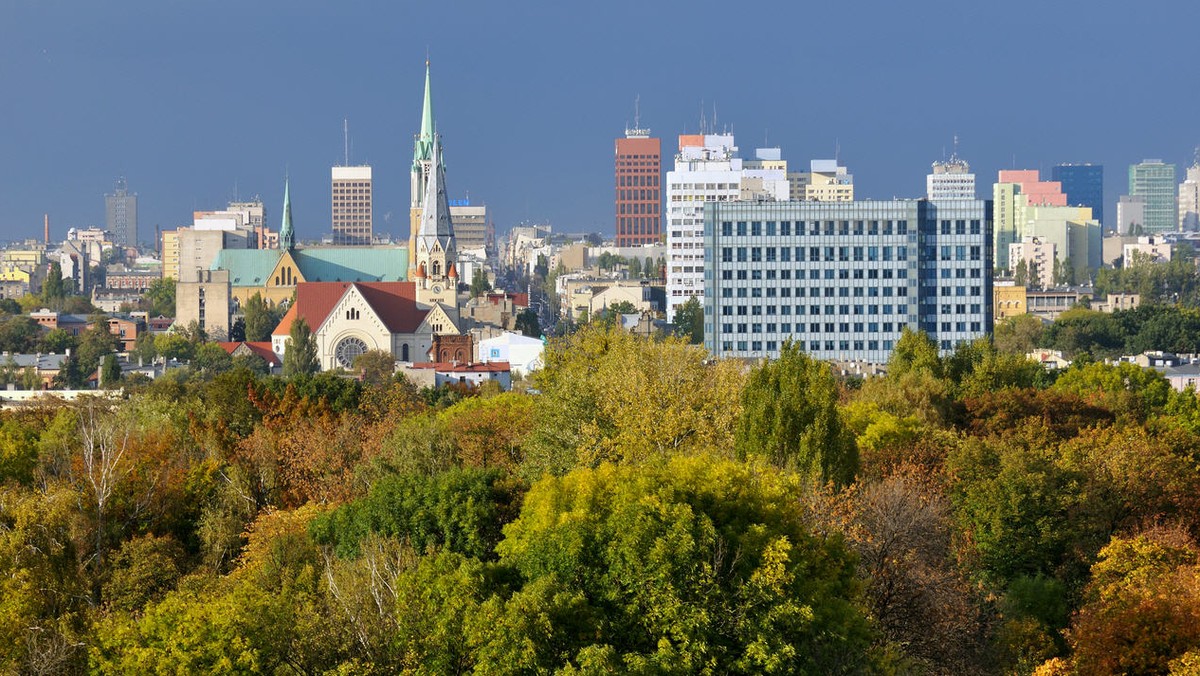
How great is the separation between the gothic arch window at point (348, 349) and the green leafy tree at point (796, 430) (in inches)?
3475

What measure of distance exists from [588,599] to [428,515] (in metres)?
8.51

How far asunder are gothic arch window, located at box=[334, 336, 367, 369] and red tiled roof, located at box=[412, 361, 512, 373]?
14.4 m

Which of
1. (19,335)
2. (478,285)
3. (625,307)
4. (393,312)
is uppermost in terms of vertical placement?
(478,285)

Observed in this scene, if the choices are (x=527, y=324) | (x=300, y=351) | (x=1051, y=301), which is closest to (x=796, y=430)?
(x=300, y=351)

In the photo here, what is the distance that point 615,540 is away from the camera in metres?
31.7

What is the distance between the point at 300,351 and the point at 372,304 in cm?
969

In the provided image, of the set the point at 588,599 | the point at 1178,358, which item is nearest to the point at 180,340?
the point at 1178,358

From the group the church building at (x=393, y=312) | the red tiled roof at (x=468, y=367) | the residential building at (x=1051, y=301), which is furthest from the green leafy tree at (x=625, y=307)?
the red tiled roof at (x=468, y=367)

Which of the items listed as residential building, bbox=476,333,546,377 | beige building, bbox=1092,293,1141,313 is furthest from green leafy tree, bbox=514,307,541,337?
beige building, bbox=1092,293,1141,313

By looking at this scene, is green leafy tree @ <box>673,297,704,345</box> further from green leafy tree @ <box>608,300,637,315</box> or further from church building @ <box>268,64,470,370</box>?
church building @ <box>268,64,470,370</box>

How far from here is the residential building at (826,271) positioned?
114m

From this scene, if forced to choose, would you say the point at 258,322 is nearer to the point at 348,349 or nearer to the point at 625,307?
the point at 348,349

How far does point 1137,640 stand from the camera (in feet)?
105

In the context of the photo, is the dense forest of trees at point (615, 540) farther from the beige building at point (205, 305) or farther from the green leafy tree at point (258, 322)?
the beige building at point (205, 305)
